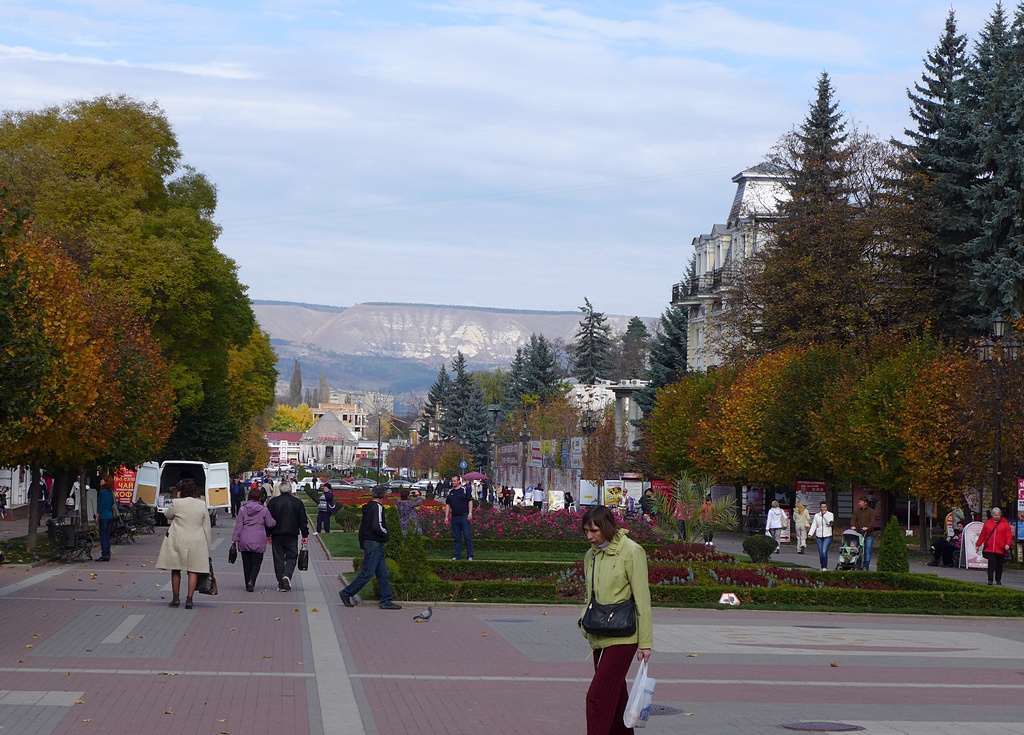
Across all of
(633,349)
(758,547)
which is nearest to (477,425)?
(633,349)

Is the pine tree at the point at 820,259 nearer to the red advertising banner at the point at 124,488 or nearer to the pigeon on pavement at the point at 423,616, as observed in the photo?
the red advertising banner at the point at 124,488

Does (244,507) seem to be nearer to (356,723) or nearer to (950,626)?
(950,626)

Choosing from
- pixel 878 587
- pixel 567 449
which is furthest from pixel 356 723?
pixel 567 449

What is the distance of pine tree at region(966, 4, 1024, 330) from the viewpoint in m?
41.9

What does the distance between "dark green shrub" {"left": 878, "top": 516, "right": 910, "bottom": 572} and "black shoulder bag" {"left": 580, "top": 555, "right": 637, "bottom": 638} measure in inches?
668

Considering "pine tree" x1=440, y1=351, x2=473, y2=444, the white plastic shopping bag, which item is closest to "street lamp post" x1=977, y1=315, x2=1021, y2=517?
the white plastic shopping bag

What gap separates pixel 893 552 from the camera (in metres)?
24.3

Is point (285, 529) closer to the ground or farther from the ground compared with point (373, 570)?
farther from the ground

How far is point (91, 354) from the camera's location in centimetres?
2878

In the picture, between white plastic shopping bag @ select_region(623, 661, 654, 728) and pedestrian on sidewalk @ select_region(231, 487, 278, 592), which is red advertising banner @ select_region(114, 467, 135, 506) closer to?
pedestrian on sidewalk @ select_region(231, 487, 278, 592)

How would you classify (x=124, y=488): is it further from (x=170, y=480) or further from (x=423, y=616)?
(x=423, y=616)

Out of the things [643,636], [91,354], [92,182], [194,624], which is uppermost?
[92,182]

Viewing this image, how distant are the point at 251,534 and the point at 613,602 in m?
14.1

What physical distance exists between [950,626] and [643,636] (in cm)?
1278
